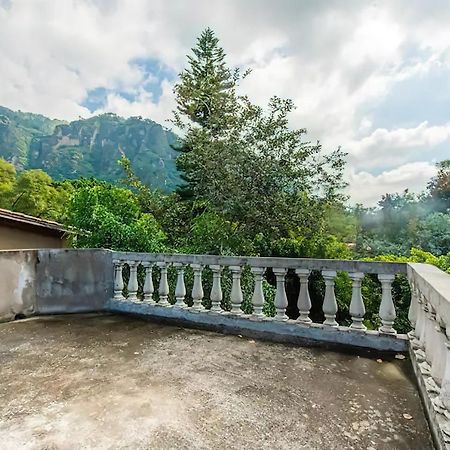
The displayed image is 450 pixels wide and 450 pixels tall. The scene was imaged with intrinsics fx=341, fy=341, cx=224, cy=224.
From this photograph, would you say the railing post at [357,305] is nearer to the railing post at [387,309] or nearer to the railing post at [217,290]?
the railing post at [387,309]

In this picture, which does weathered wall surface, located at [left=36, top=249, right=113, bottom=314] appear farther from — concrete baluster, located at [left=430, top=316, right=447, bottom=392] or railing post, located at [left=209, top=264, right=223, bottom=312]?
concrete baluster, located at [left=430, top=316, right=447, bottom=392]

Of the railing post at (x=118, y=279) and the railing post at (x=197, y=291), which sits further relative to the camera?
the railing post at (x=118, y=279)

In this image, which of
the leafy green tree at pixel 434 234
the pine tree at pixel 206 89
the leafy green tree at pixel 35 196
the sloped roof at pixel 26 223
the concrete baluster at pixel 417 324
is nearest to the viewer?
the concrete baluster at pixel 417 324

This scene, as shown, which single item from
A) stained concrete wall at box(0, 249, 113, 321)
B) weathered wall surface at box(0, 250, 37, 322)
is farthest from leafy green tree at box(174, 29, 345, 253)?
weathered wall surface at box(0, 250, 37, 322)

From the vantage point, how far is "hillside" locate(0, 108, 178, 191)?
41.8 meters

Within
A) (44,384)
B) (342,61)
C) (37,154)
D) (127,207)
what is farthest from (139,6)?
(37,154)

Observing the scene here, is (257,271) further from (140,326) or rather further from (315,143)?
(315,143)

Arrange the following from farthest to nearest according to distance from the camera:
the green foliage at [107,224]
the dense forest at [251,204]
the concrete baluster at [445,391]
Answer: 1. the dense forest at [251,204]
2. the green foliage at [107,224]
3. the concrete baluster at [445,391]

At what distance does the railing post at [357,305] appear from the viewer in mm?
3092

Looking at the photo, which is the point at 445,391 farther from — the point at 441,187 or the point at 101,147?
the point at 101,147

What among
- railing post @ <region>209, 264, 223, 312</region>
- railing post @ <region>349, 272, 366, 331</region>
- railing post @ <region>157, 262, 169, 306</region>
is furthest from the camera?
railing post @ <region>157, 262, 169, 306</region>

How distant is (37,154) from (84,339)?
182 feet

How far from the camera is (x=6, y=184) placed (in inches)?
973

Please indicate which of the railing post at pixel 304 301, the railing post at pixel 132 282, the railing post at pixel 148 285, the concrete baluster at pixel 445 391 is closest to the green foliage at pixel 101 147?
the railing post at pixel 132 282
